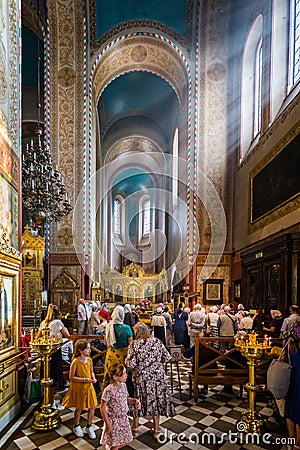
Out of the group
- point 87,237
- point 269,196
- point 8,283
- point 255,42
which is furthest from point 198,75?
point 8,283

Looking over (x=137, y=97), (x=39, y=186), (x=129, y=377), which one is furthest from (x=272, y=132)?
(x=137, y=97)

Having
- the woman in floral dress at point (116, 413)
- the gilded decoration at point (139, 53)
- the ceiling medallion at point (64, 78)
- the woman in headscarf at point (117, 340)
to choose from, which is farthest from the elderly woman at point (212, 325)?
A: the gilded decoration at point (139, 53)

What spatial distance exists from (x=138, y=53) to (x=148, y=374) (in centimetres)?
1492

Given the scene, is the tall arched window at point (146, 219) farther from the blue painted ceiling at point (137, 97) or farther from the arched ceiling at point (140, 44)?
the arched ceiling at point (140, 44)

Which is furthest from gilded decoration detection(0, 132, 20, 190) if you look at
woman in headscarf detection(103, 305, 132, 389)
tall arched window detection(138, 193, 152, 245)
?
tall arched window detection(138, 193, 152, 245)

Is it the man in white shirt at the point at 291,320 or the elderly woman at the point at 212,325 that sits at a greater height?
the man in white shirt at the point at 291,320

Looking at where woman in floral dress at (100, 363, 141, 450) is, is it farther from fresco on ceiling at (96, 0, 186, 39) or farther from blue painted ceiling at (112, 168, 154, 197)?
blue painted ceiling at (112, 168, 154, 197)

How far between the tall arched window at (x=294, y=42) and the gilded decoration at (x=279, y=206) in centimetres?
173

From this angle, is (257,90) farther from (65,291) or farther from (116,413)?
(116,413)

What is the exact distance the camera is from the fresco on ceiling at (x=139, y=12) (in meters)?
13.5

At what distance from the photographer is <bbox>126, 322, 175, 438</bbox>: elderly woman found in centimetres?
407

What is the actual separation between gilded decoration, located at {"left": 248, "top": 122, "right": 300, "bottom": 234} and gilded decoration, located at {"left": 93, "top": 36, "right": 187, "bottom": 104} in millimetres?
6646

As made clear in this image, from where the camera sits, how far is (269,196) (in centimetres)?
943

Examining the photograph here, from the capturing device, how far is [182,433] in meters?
4.33
